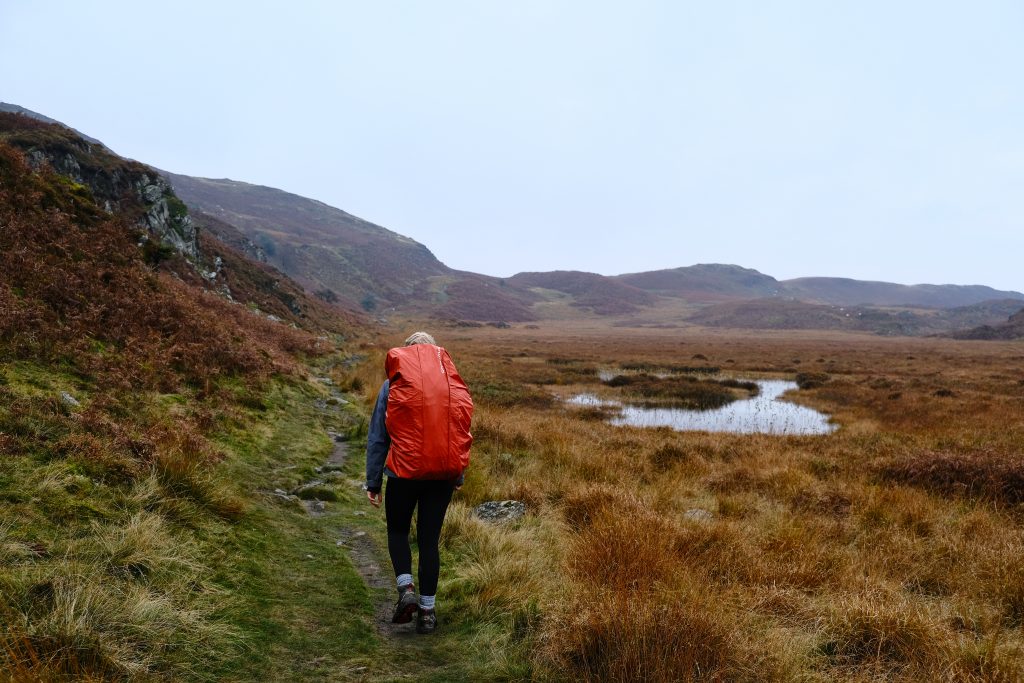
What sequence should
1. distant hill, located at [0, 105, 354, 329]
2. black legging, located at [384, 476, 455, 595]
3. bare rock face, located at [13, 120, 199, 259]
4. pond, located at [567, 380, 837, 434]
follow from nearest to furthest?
black legging, located at [384, 476, 455, 595], pond, located at [567, 380, 837, 434], distant hill, located at [0, 105, 354, 329], bare rock face, located at [13, 120, 199, 259]

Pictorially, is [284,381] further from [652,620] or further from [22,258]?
[652,620]

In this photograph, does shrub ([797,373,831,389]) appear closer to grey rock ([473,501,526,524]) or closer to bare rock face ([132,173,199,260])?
grey rock ([473,501,526,524])

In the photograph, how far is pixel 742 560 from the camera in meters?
5.42

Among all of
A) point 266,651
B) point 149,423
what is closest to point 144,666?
point 266,651

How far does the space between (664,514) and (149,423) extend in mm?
6606

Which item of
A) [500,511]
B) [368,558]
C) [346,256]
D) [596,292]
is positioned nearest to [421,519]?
[368,558]

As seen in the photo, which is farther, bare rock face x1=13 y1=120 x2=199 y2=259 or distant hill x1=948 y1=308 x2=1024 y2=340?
distant hill x1=948 y1=308 x2=1024 y2=340

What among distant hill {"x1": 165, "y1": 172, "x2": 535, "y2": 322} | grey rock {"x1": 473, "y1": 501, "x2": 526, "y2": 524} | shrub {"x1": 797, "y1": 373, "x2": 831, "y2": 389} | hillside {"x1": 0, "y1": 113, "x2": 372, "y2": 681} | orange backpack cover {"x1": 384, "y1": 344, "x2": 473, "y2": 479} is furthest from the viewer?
distant hill {"x1": 165, "y1": 172, "x2": 535, "y2": 322}

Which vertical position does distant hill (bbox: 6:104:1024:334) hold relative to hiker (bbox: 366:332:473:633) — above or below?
above

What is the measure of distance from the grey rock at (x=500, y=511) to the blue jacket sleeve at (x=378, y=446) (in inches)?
111

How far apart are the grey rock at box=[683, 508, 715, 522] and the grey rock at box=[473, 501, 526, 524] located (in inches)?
84.1

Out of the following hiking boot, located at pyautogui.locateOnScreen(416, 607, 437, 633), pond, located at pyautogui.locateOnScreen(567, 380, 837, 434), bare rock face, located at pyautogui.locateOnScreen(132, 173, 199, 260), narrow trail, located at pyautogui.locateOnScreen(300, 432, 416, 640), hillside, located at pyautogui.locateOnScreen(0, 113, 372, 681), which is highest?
bare rock face, located at pyautogui.locateOnScreen(132, 173, 199, 260)

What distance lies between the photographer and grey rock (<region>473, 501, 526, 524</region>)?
273 inches

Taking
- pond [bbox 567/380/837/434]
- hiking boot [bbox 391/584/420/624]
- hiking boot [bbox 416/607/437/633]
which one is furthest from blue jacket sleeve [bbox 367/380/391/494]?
pond [bbox 567/380/837/434]
